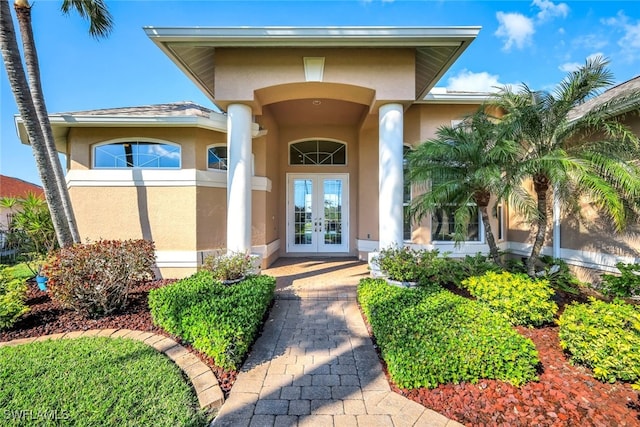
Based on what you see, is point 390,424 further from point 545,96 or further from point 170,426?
point 545,96

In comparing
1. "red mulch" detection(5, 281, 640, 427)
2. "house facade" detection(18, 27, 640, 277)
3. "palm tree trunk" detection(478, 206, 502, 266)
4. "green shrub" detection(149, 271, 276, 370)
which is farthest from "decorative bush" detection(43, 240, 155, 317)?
"palm tree trunk" detection(478, 206, 502, 266)

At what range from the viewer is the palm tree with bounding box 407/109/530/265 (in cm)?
482

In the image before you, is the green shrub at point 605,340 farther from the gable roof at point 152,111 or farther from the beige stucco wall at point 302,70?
the gable roof at point 152,111

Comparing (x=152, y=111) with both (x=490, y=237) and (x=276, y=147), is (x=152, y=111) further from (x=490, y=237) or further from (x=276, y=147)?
(x=490, y=237)

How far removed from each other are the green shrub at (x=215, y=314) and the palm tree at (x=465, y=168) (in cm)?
353

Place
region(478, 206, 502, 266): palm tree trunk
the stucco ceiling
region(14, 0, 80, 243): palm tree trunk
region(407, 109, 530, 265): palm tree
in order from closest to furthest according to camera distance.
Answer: region(407, 109, 530, 265): palm tree, region(478, 206, 502, 266): palm tree trunk, region(14, 0, 80, 243): palm tree trunk, the stucco ceiling

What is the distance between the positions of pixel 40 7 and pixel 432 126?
9.90 meters

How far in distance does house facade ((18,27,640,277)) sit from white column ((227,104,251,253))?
0.02 metres

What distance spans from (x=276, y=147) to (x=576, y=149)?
7399 mm

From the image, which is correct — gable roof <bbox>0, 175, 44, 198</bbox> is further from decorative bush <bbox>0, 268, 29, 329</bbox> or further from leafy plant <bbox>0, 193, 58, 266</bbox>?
decorative bush <bbox>0, 268, 29, 329</bbox>

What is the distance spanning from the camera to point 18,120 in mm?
6535

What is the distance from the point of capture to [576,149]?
498cm

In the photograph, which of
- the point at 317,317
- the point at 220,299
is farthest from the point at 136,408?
the point at 317,317

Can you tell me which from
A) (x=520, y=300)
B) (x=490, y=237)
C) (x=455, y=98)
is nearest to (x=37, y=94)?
(x=455, y=98)
